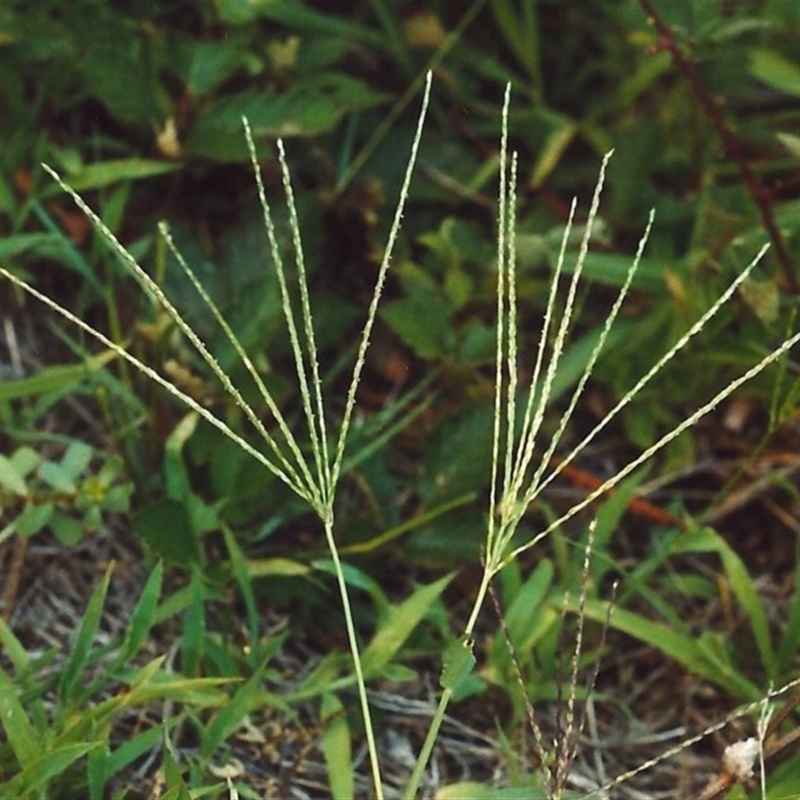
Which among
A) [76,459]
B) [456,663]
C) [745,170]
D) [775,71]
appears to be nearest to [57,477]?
[76,459]

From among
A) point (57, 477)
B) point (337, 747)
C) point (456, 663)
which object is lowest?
point (337, 747)

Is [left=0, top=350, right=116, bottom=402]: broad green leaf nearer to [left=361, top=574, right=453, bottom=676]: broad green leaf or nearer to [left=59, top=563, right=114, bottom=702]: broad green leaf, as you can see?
[left=59, top=563, right=114, bottom=702]: broad green leaf

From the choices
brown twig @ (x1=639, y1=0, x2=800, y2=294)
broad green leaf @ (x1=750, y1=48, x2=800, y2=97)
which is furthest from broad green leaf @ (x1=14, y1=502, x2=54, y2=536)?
broad green leaf @ (x1=750, y1=48, x2=800, y2=97)

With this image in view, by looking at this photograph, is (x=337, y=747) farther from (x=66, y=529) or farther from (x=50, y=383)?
(x=50, y=383)

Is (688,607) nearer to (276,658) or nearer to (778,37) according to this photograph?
(276,658)

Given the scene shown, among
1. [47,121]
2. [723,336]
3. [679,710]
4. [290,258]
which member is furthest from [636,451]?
[47,121]
